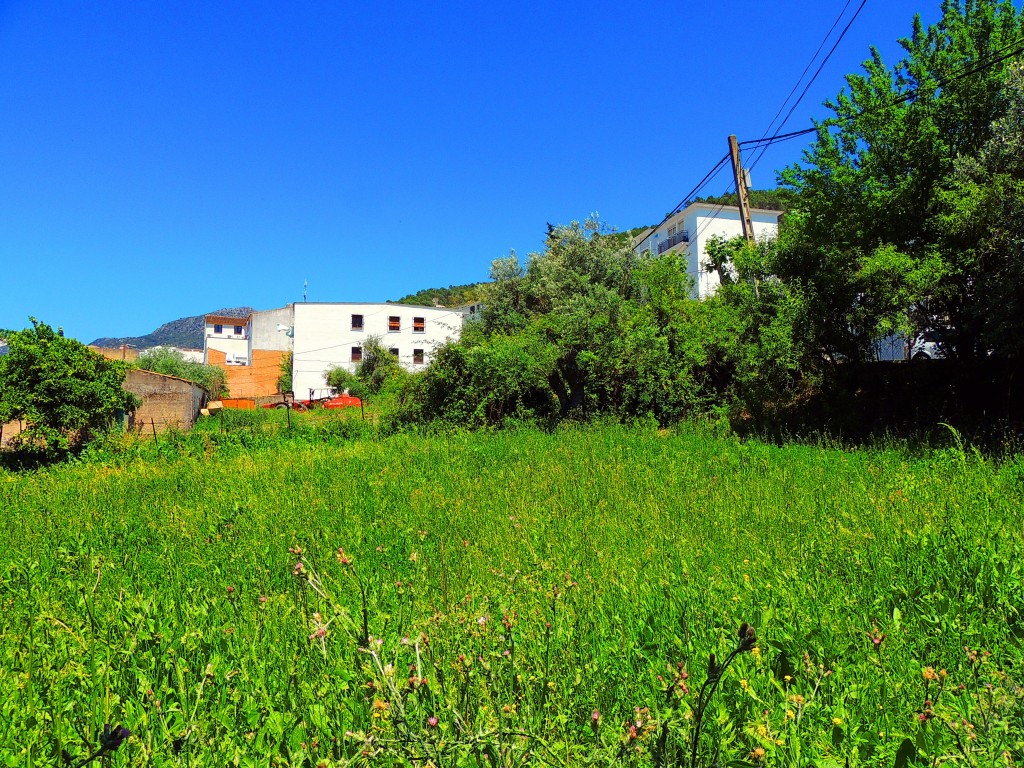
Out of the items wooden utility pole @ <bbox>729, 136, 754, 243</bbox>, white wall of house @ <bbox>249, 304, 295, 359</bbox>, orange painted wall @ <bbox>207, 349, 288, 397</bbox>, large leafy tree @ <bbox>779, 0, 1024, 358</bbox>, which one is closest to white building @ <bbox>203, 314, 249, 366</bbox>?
white wall of house @ <bbox>249, 304, 295, 359</bbox>

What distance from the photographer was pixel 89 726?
97.7 inches

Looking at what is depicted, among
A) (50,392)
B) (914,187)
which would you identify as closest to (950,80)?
(914,187)

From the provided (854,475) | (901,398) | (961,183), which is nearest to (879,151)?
(961,183)

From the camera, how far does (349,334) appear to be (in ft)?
163

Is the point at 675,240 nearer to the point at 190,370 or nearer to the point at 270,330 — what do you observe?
the point at 270,330

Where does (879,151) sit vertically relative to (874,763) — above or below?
above

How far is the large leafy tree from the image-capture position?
10625 mm

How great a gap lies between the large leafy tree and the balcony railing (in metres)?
34.1

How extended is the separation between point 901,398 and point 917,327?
78.6 inches

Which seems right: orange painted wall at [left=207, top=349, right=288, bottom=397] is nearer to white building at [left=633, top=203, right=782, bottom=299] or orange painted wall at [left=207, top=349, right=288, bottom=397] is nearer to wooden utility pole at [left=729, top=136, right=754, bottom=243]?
white building at [left=633, top=203, right=782, bottom=299]

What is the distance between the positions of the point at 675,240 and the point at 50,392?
42558 millimetres

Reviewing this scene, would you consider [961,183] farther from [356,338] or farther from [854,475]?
[356,338]

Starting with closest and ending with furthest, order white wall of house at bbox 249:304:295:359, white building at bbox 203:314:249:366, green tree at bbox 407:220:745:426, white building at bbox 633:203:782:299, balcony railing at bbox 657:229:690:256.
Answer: green tree at bbox 407:220:745:426, white building at bbox 633:203:782:299, balcony railing at bbox 657:229:690:256, white wall of house at bbox 249:304:295:359, white building at bbox 203:314:249:366

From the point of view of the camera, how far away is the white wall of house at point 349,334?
48500 millimetres
